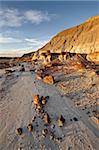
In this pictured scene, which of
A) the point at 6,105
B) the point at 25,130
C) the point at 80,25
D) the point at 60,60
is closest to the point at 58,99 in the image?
the point at 6,105

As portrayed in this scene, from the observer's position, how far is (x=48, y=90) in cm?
1928

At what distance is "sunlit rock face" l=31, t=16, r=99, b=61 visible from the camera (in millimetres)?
81438

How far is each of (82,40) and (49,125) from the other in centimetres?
8227

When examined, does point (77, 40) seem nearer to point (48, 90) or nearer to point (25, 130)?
point (48, 90)

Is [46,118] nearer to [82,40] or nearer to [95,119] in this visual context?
[95,119]

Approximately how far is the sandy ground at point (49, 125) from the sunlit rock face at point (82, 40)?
56.9 metres

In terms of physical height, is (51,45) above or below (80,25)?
below

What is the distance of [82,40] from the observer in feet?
303

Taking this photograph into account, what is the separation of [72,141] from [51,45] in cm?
10995

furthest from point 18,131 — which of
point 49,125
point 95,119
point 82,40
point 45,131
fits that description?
point 82,40

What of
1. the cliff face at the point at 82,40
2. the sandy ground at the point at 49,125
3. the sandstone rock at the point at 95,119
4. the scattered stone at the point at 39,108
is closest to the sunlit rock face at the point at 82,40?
the cliff face at the point at 82,40

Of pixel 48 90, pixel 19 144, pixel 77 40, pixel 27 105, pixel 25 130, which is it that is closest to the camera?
pixel 19 144

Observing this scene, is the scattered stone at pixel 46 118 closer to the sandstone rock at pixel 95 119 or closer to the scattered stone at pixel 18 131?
the scattered stone at pixel 18 131

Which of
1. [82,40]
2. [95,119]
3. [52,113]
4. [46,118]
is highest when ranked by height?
[46,118]
